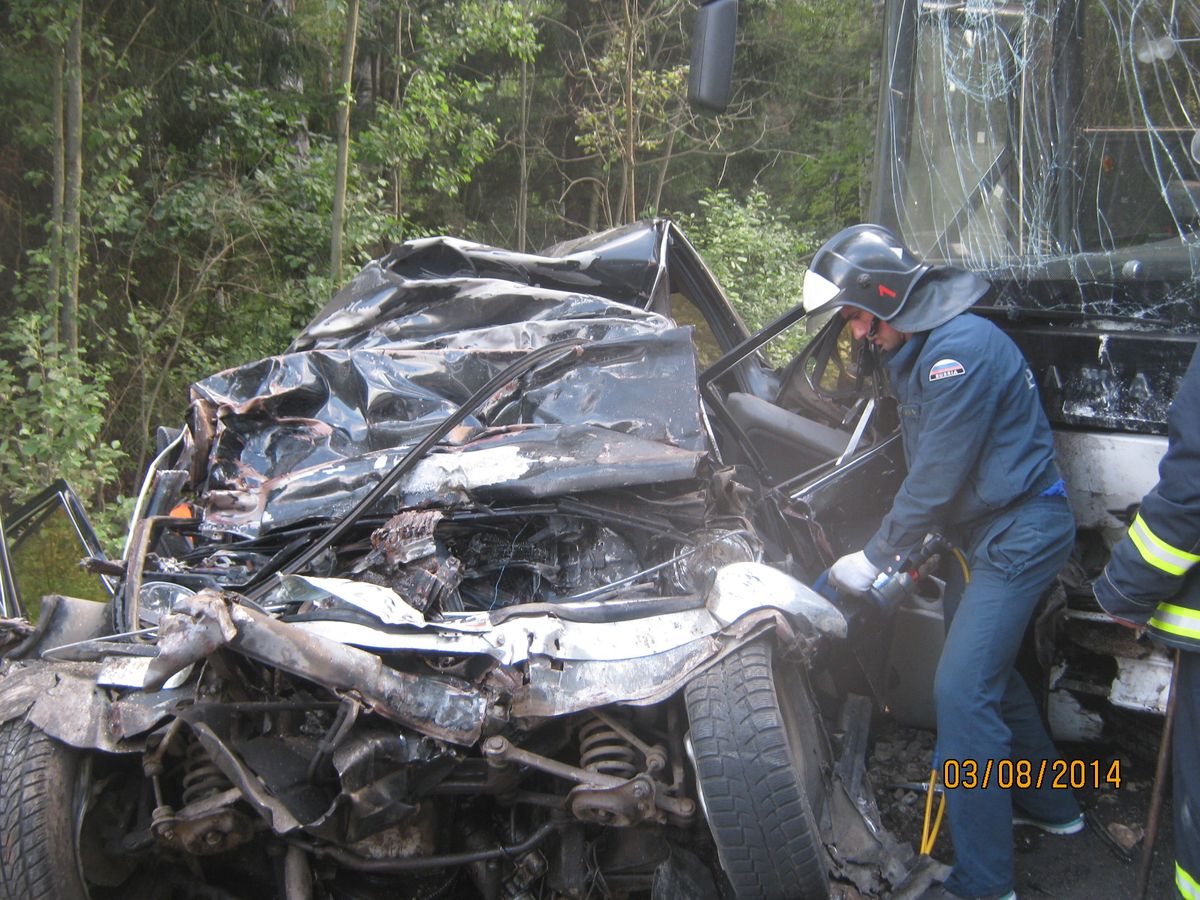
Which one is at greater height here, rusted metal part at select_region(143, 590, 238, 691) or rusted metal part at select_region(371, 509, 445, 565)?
rusted metal part at select_region(143, 590, 238, 691)

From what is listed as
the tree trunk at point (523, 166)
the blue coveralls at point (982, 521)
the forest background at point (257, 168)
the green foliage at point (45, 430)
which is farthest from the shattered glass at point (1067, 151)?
the tree trunk at point (523, 166)

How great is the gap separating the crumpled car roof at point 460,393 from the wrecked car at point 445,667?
0.01 m

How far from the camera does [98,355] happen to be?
8.15 meters

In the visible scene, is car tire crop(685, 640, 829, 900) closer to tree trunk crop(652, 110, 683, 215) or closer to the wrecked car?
the wrecked car

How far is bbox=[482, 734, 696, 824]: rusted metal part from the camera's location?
233 centimetres

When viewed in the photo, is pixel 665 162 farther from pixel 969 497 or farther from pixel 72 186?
pixel 969 497

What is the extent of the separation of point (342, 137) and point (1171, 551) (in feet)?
24.6

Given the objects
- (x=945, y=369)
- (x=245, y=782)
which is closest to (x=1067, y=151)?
(x=945, y=369)

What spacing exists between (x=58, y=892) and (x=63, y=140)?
6502mm

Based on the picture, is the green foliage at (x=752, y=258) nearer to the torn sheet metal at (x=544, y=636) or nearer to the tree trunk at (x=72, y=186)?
the tree trunk at (x=72, y=186)

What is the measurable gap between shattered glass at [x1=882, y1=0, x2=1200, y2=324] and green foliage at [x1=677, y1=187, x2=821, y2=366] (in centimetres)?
633

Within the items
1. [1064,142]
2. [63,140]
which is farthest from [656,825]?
[63,140]

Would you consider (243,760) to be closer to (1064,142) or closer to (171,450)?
(171,450)
